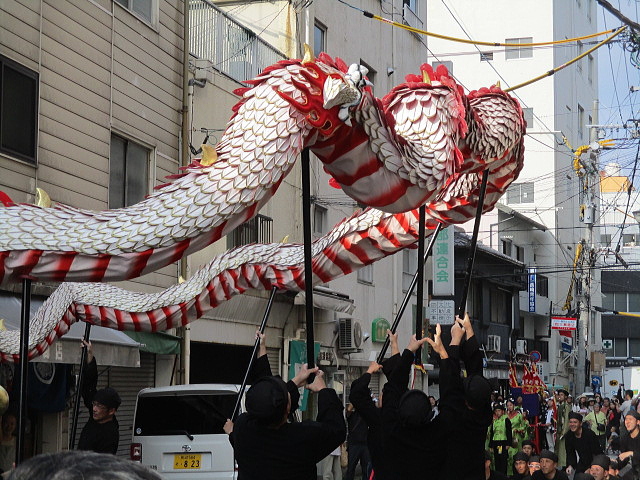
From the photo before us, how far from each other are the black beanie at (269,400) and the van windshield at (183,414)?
22.0ft

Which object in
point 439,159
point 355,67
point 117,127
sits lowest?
point 439,159

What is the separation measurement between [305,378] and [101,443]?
11.8 ft

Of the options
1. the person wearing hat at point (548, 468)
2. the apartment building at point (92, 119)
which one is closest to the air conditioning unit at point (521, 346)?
the apartment building at point (92, 119)

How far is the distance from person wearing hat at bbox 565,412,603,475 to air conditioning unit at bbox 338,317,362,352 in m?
7.62

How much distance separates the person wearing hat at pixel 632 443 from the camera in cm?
1245

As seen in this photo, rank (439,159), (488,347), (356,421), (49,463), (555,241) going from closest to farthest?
(49,463)
(439,159)
(356,421)
(488,347)
(555,241)

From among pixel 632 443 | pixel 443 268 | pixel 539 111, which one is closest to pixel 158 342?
pixel 632 443

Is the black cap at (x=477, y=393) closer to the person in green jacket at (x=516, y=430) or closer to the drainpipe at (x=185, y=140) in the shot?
the drainpipe at (x=185, y=140)

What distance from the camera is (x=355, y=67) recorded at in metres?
6.48

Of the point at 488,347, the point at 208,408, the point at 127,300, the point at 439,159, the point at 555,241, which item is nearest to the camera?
the point at 439,159

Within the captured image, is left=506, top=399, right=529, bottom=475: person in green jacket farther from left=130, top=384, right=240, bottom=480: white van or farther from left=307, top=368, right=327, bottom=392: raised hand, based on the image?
left=307, top=368, right=327, bottom=392: raised hand

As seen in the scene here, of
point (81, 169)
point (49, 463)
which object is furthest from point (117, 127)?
point (49, 463)

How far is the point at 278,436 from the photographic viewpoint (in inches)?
234

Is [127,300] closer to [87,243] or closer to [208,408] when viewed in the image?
[87,243]
